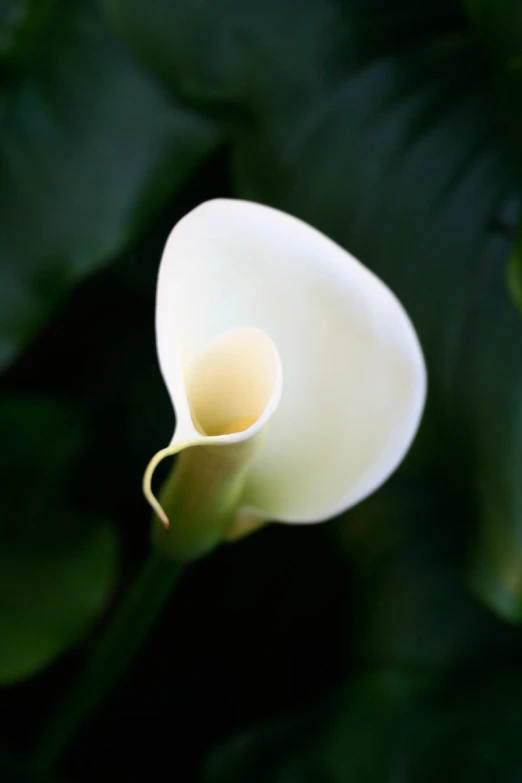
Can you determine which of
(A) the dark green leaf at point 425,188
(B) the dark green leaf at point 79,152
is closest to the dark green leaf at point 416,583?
(A) the dark green leaf at point 425,188

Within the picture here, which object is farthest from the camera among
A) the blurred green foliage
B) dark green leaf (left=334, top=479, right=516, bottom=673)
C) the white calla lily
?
dark green leaf (left=334, top=479, right=516, bottom=673)

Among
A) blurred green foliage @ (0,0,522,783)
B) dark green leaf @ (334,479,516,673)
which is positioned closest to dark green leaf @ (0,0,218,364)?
blurred green foliage @ (0,0,522,783)

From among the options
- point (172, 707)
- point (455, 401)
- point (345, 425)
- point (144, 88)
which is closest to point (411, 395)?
point (345, 425)

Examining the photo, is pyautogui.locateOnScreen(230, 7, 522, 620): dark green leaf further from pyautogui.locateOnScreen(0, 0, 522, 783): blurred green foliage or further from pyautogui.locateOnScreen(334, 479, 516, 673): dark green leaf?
pyautogui.locateOnScreen(334, 479, 516, 673): dark green leaf

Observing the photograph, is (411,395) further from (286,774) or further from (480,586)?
(286,774)

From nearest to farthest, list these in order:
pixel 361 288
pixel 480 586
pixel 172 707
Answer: pixel 361 288, pixel 480 586, pixel 172 707

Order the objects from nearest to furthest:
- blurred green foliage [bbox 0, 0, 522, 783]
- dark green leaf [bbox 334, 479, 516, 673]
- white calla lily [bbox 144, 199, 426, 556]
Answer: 1. white calla lily [bbox 144, 199, 426, 556]
2. blurred green foliage [bbox 0, 0, 522, 783]
3. dark green leaf [bbox 334, 479, 516, 673]

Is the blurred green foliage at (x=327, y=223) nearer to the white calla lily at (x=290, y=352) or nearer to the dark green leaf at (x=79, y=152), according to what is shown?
the dark green leaf at (x=79, y=152)
